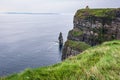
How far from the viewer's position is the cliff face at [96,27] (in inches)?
4749

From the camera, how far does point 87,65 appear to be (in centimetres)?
1220

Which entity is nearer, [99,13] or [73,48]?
[73,48]

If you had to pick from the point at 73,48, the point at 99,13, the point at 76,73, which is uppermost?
the point at 76,73

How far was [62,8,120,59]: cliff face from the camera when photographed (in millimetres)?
120625

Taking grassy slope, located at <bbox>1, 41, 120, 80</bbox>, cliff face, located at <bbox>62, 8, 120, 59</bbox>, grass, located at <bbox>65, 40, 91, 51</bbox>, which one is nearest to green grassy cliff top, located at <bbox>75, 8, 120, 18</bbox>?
cliff face, located at <bbox>62, 8, 120, 59</bbox>

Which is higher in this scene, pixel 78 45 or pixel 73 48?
pixel 78 45

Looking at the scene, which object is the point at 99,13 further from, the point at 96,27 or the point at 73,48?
the point at 73,48

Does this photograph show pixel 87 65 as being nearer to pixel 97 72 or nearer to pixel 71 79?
pixel 97 72

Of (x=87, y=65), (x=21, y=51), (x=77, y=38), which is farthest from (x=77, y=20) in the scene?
(x=87, y=65)

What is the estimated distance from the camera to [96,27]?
12825 cm

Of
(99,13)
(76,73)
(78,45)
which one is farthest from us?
(99,13)

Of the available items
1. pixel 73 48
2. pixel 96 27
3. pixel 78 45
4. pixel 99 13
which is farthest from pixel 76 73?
pixel 99 13

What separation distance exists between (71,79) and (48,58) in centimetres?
10799

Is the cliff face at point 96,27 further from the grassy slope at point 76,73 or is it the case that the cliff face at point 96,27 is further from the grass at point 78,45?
the grassy slope at point 76,73
